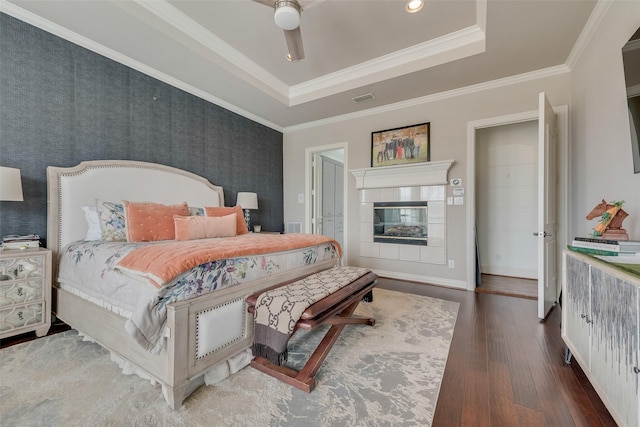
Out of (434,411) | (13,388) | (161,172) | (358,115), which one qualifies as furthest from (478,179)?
(13,388)

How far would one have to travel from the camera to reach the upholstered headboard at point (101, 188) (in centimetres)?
234

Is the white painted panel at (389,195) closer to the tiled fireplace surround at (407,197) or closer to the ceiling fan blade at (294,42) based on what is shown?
the tiled fireplace surround at (407,197)

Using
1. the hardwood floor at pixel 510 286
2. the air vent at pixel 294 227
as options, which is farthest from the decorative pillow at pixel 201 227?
the hardwood floor at pixel 510 286

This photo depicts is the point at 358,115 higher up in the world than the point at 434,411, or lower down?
higher up

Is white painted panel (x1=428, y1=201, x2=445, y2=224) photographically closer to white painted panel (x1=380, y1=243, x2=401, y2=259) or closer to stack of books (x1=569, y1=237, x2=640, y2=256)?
white painted panel (x1=380, y1=243, x2=401, y2=259)

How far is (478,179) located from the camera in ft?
14.7

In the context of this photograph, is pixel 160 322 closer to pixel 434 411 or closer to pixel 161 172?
pixel 434 411

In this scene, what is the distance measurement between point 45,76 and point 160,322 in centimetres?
266

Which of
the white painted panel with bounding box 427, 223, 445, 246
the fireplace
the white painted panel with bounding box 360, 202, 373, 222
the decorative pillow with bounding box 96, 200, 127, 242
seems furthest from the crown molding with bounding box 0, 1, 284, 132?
the white painted panel with bounding box 427, 223, 445, 246

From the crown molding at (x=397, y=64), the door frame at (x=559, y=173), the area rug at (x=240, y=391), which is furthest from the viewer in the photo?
the door frame at (x=559, y=173)

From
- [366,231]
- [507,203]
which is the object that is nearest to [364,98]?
[366,231]

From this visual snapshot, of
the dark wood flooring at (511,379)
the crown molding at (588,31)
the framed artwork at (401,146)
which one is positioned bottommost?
the dark wood flooring at (511,379)

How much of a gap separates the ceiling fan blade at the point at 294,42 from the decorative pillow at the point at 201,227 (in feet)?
5.75

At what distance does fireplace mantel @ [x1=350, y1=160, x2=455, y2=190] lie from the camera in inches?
141
